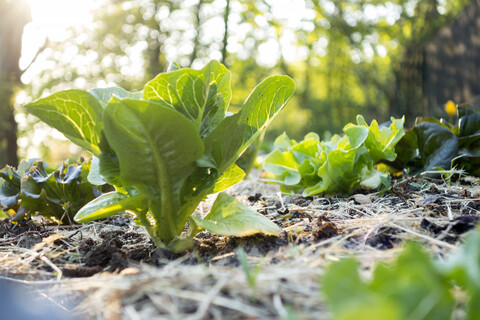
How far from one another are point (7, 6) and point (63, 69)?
146 centimetres

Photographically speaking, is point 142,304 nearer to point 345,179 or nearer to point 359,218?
point 359,218

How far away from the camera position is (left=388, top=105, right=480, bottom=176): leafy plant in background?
74.2 inches

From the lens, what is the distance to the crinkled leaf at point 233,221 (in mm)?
1147

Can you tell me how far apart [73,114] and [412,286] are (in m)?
0.99

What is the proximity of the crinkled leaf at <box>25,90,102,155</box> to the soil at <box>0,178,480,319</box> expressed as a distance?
1.27 feet

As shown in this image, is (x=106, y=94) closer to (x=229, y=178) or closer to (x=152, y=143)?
(x=152, y=143)

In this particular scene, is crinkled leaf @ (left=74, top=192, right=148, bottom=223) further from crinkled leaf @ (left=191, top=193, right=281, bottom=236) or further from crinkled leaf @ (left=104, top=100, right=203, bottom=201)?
crinkled leaf @ (left=191, top=193, right=281, bottom=236)

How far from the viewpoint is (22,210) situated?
1.75 m

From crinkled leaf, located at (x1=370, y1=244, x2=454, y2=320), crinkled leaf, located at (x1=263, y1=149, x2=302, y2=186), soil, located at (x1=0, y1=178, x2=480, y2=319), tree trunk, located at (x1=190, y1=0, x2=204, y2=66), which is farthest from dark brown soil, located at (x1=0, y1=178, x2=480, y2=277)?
tree trunk, located at (x1=190, y1=0, x2=204, y2=66)

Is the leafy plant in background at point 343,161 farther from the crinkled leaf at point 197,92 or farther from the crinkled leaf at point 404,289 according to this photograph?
the crinkled leaf at point 404,289

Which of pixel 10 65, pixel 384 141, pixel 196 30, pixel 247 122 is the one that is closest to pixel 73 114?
pixel 247 122

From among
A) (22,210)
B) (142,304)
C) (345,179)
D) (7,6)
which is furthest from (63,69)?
(142,304)

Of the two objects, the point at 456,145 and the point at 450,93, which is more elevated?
the point at 456,145

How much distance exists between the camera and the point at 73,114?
1118mm
